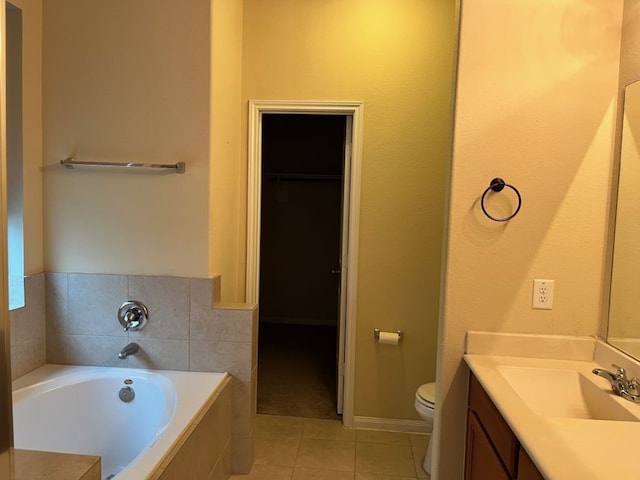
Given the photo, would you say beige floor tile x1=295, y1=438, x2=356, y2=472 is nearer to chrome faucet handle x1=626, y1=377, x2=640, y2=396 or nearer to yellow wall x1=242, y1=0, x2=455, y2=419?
yellow wall x1=242, y1=0, x2=455, y2=419

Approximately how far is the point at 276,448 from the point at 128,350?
1.06m

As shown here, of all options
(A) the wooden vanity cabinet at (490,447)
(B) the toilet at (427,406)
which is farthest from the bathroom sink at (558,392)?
(B) the toilet at (427,406)

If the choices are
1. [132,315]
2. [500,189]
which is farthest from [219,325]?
[500,189]

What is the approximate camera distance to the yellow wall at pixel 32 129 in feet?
6.99

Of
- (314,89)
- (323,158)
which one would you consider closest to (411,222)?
(314,89)

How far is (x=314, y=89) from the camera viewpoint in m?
2.68

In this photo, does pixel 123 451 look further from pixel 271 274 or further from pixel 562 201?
pixel 271 274

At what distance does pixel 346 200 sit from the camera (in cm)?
277

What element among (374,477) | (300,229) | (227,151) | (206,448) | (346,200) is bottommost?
(374,477)

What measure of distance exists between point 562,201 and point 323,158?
3.56 metres

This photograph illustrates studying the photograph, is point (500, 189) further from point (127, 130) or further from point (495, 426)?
point (127, 130)

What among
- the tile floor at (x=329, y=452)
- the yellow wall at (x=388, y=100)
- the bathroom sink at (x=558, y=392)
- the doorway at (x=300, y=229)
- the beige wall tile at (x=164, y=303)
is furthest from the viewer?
the doorway at (x=300, y=229)

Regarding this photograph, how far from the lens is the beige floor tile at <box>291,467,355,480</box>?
2.30m

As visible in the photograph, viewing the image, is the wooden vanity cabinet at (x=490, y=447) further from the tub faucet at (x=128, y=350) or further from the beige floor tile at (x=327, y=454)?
the tub faucet at (x=128, y=350)
